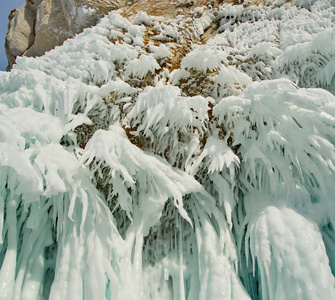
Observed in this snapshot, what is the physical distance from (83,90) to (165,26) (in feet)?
9.83

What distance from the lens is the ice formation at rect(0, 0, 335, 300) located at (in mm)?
2445

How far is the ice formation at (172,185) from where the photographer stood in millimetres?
2445

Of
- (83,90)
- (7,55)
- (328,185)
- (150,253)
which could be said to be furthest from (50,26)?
(328,185)

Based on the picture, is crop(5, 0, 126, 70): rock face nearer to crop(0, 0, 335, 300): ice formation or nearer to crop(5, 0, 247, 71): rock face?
crop(5, 0, 247, 71): rock face

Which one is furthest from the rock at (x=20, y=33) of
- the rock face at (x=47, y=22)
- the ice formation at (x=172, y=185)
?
the ice formation at (x=172, y=185)

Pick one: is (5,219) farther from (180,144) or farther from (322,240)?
(322,240)

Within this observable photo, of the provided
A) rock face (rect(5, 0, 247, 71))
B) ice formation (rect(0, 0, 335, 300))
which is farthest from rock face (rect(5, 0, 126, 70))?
ice formation (rect(0, 0, 335, 300))

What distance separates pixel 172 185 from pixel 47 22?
11.4m

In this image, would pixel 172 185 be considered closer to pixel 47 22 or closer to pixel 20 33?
pixel 47 22

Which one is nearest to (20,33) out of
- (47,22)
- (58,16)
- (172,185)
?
(47,22)

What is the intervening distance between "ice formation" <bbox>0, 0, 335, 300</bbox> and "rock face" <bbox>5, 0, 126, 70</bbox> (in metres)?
6.37

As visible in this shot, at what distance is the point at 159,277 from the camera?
2.88 meters

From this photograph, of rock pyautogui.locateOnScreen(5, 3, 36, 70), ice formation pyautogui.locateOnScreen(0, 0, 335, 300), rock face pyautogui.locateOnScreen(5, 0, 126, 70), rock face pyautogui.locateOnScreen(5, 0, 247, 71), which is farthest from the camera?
rock pyautogui.locateOnScreen(5, 3, 36, 70)

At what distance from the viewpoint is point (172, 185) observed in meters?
2.84
